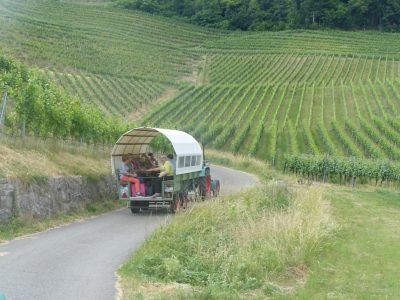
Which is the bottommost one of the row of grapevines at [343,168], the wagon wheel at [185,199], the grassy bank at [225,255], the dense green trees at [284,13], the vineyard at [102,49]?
the row of grapevines at [343,168]

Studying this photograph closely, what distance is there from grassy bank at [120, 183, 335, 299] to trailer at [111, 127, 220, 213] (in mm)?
4401

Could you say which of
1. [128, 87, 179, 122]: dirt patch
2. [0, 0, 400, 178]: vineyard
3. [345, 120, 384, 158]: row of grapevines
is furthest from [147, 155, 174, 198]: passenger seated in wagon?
[128, 87, 179, 122]: dirt patch

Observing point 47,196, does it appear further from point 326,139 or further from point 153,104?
point 153,104

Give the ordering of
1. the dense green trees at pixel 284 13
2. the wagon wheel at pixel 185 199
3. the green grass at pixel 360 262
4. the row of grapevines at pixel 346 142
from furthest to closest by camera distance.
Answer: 1. the dense green trees at pixel 284 13
2. the row of grapevines at pixel 346 142
3. the wagon wheel at pixel 185 199
4. the green grass at pixel 360 262

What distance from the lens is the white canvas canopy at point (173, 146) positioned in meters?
20.0

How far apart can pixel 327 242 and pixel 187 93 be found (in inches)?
2190

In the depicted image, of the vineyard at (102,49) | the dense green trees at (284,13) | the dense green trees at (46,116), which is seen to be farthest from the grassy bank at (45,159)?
the dense green trees at (284,13)

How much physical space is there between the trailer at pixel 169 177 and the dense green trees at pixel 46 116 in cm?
294

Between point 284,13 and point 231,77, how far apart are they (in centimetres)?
4942

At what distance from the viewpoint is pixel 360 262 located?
12125 millimetres

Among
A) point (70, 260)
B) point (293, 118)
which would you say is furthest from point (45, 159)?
point (293, 118)

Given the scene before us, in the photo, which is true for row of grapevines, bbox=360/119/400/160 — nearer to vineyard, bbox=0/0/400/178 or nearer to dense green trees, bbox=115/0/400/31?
vineyard, bbox=0/0/400/178

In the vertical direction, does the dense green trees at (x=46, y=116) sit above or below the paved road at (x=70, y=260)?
above

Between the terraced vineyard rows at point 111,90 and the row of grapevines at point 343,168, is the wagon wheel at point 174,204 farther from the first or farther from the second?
the terraced vineyard rows at point 111,90
